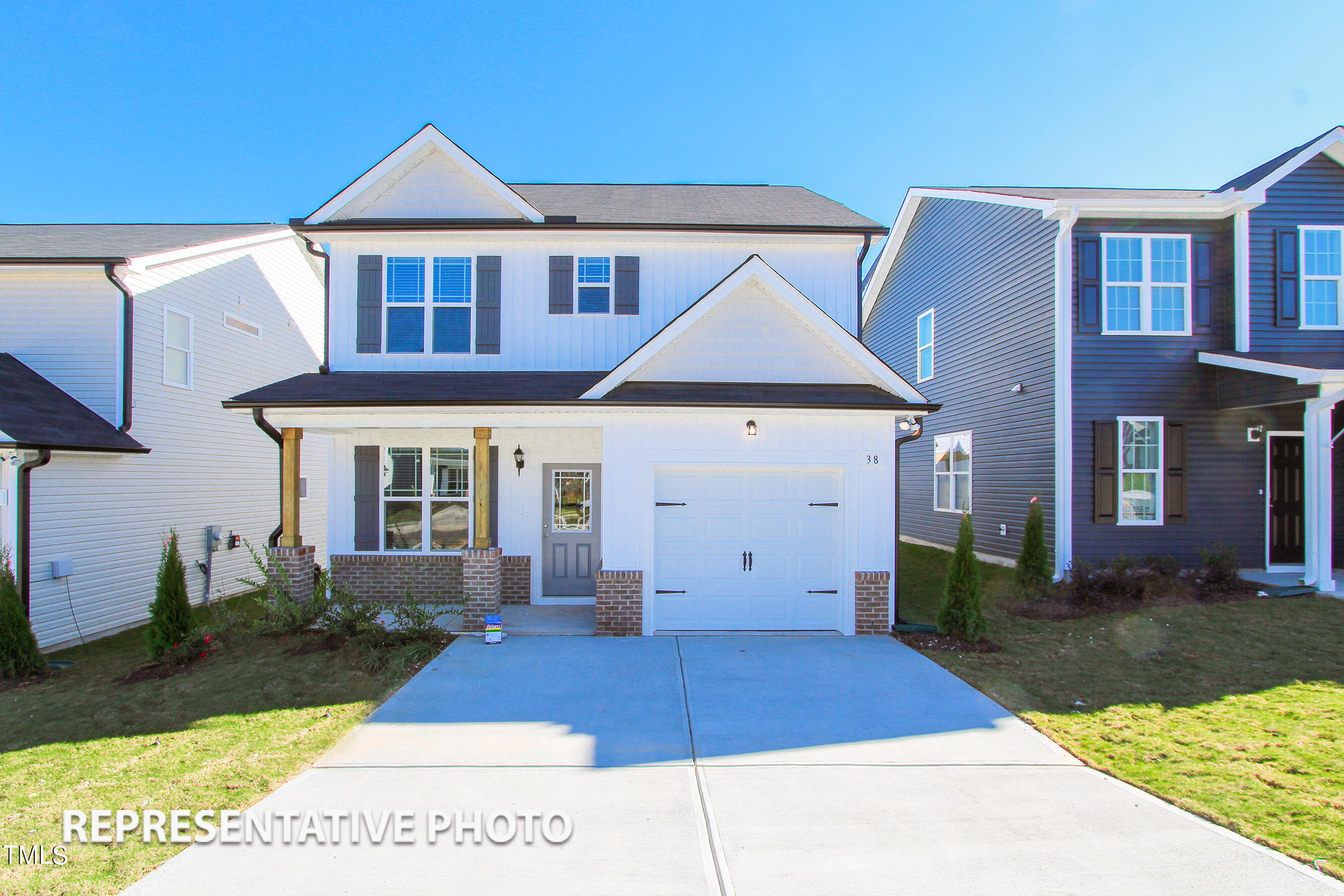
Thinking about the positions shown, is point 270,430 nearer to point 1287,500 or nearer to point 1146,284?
point 1146,284

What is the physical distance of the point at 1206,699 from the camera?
6.46 m

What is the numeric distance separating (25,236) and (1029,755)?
17.5 meters

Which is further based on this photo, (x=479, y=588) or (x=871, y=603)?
(x=871, y=603)

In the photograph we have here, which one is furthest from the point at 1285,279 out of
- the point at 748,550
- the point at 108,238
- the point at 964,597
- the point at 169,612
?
the point at 108,238

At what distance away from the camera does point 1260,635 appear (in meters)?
8.34

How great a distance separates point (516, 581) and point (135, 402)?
21.8 ft

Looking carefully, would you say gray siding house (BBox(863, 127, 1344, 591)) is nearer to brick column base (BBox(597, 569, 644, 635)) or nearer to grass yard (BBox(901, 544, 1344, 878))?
grass yard (BBox(901, 544, 1344, 878))

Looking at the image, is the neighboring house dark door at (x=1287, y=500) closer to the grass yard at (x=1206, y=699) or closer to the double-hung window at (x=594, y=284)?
the grass yard at (x=1206, y=699)

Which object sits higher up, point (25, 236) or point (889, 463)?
point (25, 236)

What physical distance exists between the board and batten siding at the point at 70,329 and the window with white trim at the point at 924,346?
53.2 feet

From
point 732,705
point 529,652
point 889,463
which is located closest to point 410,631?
point 529,652

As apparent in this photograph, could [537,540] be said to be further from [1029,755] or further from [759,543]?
[1029,755]

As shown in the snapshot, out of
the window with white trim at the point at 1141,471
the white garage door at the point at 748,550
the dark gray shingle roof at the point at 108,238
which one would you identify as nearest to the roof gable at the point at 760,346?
the white garage door at the point at 748,550

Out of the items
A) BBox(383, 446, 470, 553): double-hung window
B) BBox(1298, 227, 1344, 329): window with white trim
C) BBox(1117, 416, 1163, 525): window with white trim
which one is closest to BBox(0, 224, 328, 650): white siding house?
BBox(383, 446, 470, 553): double-hung window
